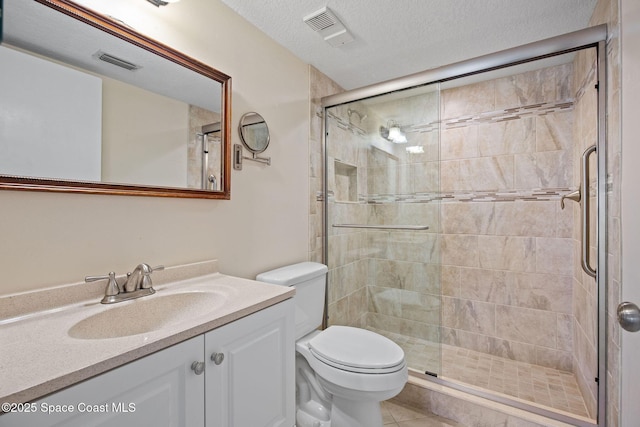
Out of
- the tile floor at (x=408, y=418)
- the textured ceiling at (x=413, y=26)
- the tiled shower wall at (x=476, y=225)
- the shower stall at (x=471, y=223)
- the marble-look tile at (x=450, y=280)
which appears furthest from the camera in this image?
the marble-look tile at (x=450, y=280)

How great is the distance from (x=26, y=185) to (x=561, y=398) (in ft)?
9.32

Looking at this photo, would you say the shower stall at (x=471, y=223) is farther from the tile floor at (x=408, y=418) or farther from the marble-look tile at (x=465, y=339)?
the tile floor at (x=408, y=418)

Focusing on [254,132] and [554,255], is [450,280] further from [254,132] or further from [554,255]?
[254,132]

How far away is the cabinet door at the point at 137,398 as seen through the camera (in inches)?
22.4

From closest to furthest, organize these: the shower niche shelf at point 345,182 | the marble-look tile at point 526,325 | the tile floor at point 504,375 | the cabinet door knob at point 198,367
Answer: the cabinet door knob at point 198,367 → the tile floor at point 504,375 → the marble-look tile at point 526,325 → the shower niche shelf at point 345,182

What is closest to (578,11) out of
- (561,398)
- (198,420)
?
(561,398)

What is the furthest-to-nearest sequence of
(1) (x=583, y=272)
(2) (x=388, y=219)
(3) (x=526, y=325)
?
1. (3) (x=526, y=325)
2. (2) (x=388, y=219)
3. (1) (x=583, y=272)

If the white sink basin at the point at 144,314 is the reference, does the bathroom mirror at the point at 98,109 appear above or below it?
above

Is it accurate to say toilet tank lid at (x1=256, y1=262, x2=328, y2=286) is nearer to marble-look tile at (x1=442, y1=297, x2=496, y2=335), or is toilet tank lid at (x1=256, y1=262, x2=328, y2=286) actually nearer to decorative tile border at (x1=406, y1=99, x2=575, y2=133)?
decorative tile border at (x1=406, y1=99, x2=575, y2=133)

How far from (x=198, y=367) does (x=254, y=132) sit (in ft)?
4.07

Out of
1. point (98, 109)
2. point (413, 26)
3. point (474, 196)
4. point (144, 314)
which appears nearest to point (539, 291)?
point (474, 196)

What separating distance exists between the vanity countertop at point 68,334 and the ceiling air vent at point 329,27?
56.1 inches

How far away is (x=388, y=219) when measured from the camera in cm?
213

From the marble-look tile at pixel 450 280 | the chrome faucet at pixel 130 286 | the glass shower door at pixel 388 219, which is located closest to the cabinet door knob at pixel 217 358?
the chrome faucet at pixel 130 286
